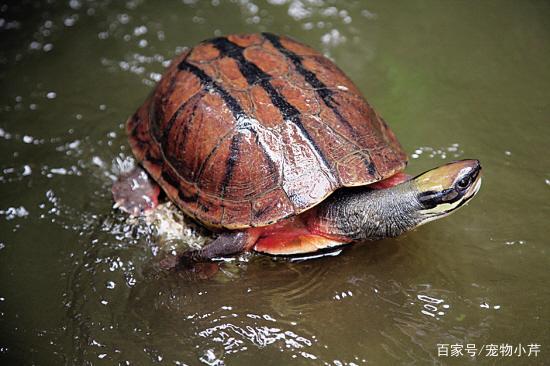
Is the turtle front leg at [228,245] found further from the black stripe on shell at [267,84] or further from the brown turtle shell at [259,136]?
the black stripe on shell at [267,84]

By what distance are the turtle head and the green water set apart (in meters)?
0.71

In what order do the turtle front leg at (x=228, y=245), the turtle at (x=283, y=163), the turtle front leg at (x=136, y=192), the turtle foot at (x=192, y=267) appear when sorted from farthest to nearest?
the turtle front leg at (x=136, y=192)
the turtle foot at (x=192, y=267)
the turtle front leg at (x=228, y=245)
the turtle at (x=283, y=163)

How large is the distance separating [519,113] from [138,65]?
156 inches

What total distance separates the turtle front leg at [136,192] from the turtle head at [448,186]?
2.14 metres

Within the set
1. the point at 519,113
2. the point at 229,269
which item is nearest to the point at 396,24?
the point at 519,113

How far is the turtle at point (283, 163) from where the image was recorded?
10.9 ft

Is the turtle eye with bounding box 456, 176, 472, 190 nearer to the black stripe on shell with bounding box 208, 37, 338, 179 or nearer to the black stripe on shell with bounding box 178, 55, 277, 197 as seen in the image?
the black stripe on shell with bounding box 208, 37, 338, 179

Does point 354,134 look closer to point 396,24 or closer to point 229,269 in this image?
point 229,269

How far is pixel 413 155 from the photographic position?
4.42m

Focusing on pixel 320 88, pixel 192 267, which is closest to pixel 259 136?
pixel 320 88

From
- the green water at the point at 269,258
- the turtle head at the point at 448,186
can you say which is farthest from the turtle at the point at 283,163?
the green water at the point at 269,258

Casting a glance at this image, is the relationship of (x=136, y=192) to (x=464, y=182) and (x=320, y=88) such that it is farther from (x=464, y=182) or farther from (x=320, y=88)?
(x=464, y=182)

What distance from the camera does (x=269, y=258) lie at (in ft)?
12.4

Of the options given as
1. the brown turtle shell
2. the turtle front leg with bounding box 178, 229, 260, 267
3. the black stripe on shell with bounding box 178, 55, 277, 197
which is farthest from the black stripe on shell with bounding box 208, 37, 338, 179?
the turtle front leg with bounding box 178, 229, 260, 267
